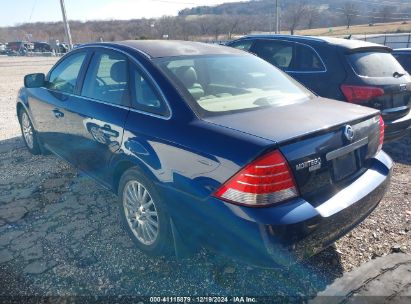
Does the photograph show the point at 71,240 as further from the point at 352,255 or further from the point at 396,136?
the point at 396,136

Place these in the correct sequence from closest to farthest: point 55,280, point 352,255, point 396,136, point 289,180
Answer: point 289,180 → point 55,280 → point 352,255 → point 396,136

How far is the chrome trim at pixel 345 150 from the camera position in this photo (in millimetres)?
2242

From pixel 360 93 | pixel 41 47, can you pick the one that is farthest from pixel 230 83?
pixel 41 47

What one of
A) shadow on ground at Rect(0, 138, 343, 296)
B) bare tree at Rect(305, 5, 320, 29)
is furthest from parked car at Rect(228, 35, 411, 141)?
bare tree at Rect(305, 5, 320, 29)

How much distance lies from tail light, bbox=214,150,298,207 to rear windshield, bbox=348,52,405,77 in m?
3.18

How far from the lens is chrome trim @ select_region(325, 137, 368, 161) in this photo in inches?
88.3

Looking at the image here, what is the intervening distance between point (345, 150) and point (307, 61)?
3.06 meters

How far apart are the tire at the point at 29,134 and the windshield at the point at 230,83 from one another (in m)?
3.14

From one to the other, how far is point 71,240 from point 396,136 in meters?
4.19

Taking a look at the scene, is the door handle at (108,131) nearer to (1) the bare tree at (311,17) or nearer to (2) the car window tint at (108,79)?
(2) the car window tint at (108,79)

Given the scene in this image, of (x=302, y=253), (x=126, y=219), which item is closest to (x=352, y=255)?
(x=302, y=253)

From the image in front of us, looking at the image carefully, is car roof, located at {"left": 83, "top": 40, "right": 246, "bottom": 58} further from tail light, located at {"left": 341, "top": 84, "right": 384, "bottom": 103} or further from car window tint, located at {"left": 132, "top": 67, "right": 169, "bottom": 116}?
tail light, located at {"left": 341, "top": 84, "right": 384, "bottom": 103}

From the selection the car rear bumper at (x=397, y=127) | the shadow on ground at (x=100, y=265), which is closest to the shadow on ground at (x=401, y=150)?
the car rear bumper at (x=397, y=127)

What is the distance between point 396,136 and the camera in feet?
15.2
